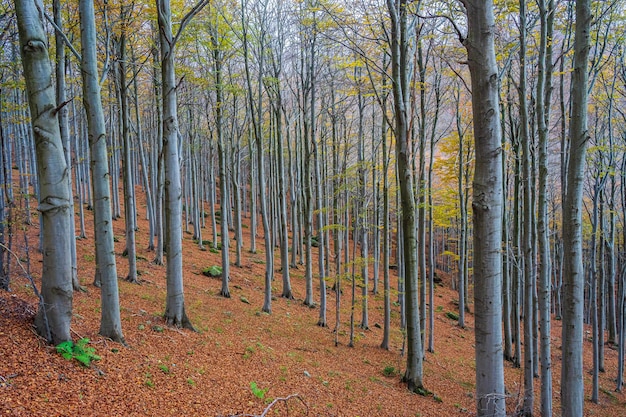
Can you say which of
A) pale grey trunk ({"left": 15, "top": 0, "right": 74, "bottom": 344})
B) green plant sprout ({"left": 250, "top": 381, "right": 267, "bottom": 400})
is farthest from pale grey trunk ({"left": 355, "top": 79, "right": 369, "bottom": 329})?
pale grey trunk ({"left": 15, "top": 0, "right": 74, "bottom": 344})

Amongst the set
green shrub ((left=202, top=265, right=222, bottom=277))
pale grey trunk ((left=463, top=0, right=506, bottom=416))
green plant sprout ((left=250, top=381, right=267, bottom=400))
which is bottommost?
green shrub ((left=202, top=265, right=222, bottom=277))

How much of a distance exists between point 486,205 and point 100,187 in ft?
15.3

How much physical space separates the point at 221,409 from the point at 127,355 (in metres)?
1.48

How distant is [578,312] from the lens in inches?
160

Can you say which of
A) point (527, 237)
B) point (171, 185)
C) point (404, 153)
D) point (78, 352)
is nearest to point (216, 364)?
point (78, 352)

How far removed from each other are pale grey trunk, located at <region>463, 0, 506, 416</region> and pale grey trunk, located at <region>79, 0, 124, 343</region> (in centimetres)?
440

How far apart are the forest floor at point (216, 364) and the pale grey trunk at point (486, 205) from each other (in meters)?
0.21

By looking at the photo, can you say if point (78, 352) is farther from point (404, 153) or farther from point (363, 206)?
point (363, 206)

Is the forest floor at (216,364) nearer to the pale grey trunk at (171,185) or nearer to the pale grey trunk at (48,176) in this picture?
the pale grey trunk at (48,176)

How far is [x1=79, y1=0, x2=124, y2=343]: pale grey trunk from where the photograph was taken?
15.1 ft

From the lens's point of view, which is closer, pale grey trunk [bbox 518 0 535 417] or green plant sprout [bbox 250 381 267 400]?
green plant sprout [bbox 250 381 267 400]

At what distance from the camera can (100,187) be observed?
4.67m

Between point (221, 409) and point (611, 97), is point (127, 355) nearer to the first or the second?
point (221, 409)

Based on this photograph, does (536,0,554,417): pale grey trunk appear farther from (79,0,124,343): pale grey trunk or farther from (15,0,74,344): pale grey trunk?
(15,0,74,344): pale grey trunk
